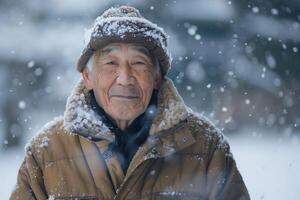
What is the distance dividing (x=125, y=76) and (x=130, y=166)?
1.33ft

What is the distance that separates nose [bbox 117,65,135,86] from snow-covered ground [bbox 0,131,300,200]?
15.4 feet

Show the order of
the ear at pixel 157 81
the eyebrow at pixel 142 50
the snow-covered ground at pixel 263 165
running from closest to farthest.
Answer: the eyebrow at pixel 142 50 → the ear at pixel 157 81 → the snow-covered ground at pixel 263 165

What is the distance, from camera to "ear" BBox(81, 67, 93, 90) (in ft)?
10.3

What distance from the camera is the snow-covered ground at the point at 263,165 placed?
786 cm

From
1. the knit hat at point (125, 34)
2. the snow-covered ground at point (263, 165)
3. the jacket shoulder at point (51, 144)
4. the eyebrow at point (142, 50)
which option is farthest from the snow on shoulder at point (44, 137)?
the snow-covered ground at point (263, 165)

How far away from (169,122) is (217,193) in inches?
15.2

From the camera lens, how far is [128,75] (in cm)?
302

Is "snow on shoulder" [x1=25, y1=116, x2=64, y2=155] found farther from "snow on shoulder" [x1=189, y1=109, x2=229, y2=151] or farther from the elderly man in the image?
"snow on shoulder" [x1=189, y1=109, x2=229, y2=151]

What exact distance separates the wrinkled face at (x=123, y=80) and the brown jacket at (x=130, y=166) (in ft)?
0.32

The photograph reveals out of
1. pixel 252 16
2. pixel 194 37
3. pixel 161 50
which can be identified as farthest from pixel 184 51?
pixel 161 50

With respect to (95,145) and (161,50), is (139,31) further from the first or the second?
(95,145)

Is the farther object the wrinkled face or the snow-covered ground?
the snow-covered ground

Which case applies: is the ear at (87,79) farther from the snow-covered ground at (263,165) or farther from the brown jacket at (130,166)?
the snow-covered ground at (263,165)

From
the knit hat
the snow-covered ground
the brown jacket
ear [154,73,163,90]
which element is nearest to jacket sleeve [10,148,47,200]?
the brown jacket
